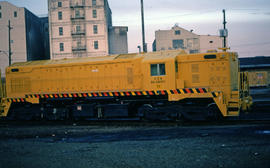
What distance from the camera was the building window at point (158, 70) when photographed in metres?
12.6

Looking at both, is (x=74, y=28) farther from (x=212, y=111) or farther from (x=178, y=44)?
(x=212, y=111)

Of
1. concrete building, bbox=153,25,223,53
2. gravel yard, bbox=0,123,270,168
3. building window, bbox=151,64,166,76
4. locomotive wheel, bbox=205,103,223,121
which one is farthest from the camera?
concrete building, bbox=153,25,223,53

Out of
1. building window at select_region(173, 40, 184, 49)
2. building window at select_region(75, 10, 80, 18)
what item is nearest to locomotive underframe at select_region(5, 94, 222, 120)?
building window at select_region(75, 10, 80, 18)

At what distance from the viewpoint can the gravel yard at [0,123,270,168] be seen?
6.23 m

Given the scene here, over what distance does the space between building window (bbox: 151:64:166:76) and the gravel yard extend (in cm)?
333

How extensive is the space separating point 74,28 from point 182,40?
90.2 feet

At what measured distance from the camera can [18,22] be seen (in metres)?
52.0

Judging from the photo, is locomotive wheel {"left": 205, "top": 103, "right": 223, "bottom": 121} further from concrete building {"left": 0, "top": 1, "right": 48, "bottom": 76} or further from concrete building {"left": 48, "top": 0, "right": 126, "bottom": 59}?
concrete building {"left": 0, "top": 1, "right": 48, "bottom": 76}

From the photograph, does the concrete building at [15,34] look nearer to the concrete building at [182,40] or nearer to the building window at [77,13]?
the building window at [77,13]

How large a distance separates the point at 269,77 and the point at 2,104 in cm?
3979

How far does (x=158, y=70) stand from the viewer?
12.7 meters

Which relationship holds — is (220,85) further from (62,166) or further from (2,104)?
(2,104)

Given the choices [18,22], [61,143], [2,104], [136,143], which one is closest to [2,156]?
[61,143]

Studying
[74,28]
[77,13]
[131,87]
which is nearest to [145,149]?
[131,87]
